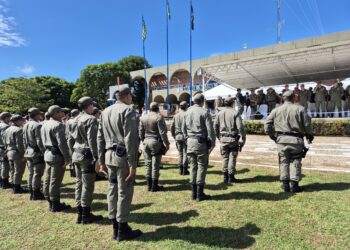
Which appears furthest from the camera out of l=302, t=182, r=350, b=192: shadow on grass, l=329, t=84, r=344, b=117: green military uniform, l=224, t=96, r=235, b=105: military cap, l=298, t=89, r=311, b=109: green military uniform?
l=298, t=89, r=311, b=109: green military uniform

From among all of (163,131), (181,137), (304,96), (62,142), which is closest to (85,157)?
(62,142)

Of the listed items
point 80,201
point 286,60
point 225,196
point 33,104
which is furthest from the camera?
point 33,104

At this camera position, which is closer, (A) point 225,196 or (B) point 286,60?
(A) point 225,196

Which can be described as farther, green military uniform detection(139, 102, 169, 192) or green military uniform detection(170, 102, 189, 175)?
green military uniform detection(170, 102, 189, 175)

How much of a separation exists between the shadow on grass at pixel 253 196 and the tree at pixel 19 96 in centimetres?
4640

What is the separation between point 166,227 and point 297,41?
3363 cm

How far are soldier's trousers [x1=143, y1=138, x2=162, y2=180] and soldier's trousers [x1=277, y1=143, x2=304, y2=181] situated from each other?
2877 millimetres

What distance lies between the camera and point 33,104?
46.2m

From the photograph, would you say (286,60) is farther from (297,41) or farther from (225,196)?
(297,41)

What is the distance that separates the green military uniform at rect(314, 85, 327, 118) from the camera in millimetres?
16586

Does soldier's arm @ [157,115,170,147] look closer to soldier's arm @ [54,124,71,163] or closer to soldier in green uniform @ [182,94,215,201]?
soldier in green uniform @ [182,94,215,201]

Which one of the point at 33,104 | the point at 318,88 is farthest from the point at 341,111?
the point at 33,104

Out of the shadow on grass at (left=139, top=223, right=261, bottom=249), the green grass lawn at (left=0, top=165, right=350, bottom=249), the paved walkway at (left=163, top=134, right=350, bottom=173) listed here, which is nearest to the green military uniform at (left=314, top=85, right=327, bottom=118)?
the paved walkway at (left=163, top=134, right=350, bottom=173)

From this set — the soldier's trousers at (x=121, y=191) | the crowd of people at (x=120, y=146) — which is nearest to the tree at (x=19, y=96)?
the crowd of people at (x=120, y=146)
